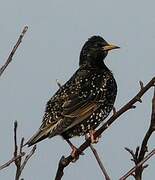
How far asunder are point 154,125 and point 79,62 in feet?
16.4

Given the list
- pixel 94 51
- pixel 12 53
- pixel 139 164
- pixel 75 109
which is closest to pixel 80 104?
pixel 75 109

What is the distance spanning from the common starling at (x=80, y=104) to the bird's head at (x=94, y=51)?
0.10 metres

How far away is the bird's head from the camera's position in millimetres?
8398

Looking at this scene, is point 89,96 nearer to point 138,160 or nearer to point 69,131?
point 69,131

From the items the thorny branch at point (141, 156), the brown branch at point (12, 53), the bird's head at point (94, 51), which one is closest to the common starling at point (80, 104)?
the bird's head at point (94, 51)

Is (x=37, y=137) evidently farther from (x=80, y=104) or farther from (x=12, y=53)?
(x=12, y=53)

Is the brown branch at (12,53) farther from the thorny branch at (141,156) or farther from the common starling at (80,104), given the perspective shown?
the common starling at (80,104)

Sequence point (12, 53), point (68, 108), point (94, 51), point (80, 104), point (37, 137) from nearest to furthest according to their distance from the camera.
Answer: point (12, 53)
point (37, 137)
point (68, 108)
point (80, 104)
point (94, 51)

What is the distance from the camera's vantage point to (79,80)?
7684 millimetres

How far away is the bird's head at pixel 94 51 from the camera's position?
8398mm

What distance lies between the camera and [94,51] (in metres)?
8.53

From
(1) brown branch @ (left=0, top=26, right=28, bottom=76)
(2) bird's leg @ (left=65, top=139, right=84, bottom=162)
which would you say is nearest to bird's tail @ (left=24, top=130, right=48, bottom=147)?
(2) bird's leg @ (left=65, top=139, right=84, bottom=162)

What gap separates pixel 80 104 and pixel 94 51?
4.28 ft

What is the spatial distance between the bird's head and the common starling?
0.34 feet
